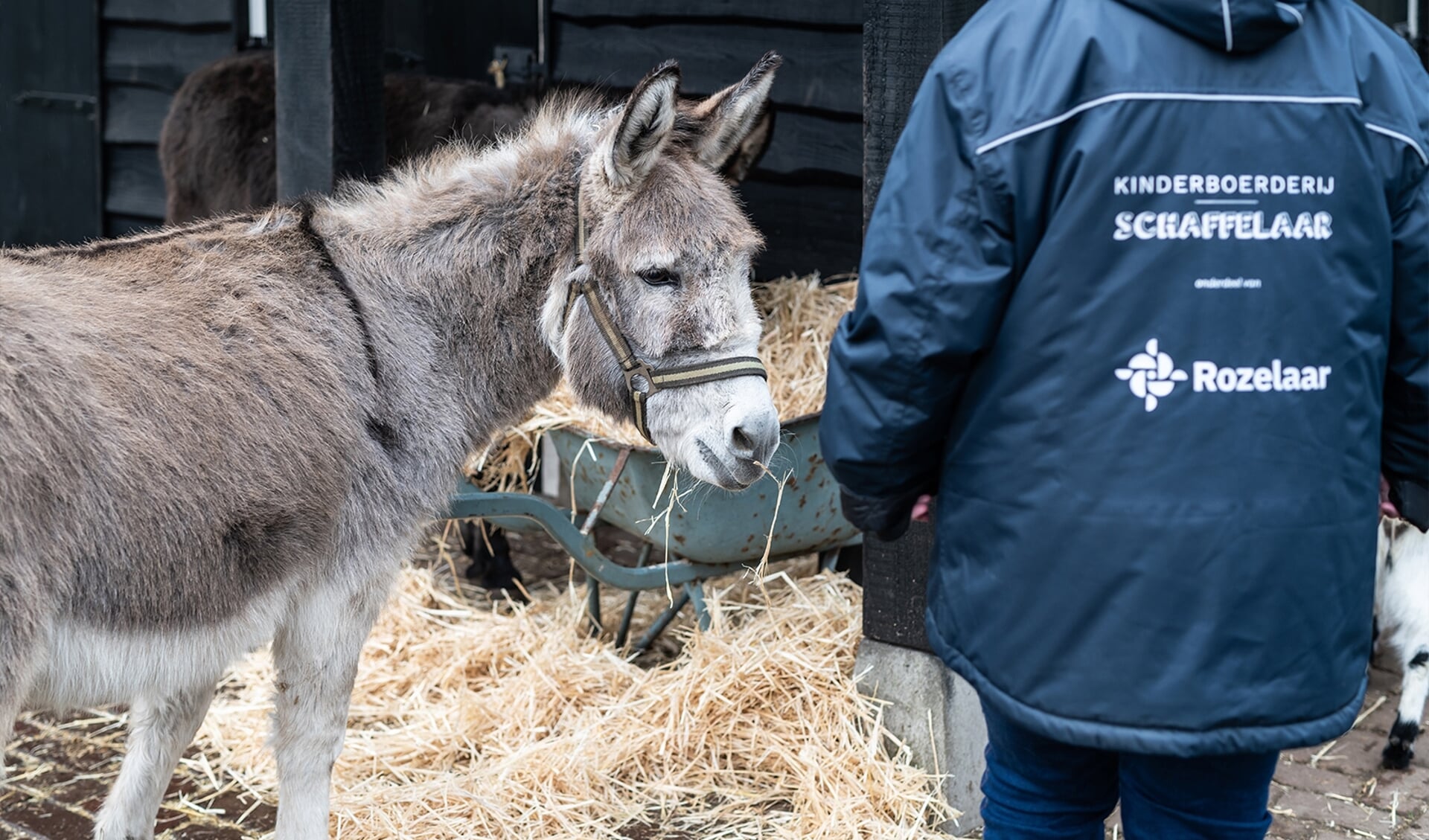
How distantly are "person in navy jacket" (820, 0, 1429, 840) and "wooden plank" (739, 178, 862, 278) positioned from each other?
3.25 meters

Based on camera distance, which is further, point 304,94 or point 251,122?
point 251,122

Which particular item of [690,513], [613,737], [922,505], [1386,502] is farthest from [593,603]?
[1386,502]

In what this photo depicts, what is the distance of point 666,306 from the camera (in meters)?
2.64

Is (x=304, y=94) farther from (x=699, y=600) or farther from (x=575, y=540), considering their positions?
(x=699, y=600)

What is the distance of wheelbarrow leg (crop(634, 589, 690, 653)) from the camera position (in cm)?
400

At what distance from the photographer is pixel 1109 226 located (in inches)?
68.8

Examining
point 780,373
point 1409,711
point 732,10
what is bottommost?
point 1409,711

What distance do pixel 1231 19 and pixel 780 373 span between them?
107 inches

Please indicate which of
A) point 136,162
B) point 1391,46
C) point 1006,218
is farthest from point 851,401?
point 136,162

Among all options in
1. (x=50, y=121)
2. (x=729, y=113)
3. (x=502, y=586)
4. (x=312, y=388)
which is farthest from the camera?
(x=50, y=121)

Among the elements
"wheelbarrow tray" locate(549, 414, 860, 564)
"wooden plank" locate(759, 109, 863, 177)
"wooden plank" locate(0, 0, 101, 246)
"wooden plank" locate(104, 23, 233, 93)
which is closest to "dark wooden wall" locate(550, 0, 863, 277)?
"wooden plank" locate(759, 109, 863, 177)

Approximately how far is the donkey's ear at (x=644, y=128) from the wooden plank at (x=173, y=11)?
4.56m

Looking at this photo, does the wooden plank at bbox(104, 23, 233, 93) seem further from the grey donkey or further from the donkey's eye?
the donkey's eye

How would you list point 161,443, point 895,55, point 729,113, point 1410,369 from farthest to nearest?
point 895,55, point 729,113, point 161,443, point 1410,369
